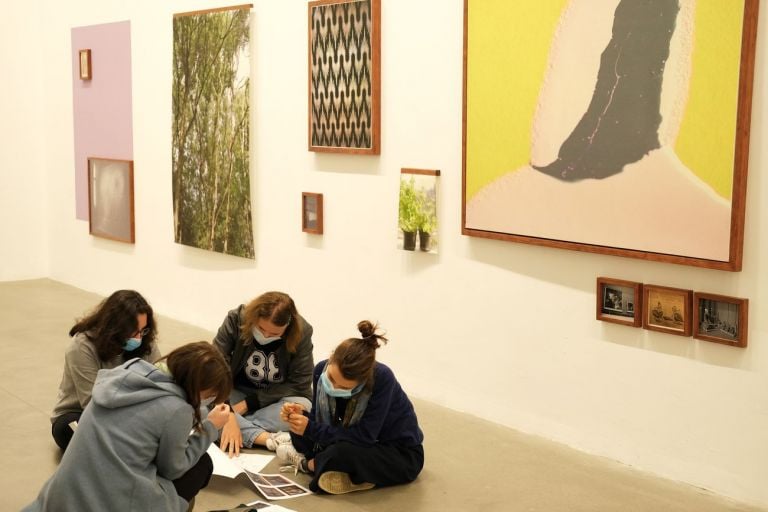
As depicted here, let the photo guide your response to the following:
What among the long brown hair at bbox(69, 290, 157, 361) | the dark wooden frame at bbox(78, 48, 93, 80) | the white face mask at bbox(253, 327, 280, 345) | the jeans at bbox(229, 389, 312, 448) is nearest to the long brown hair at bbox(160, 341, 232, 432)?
the long brown hair at bbox(69, 290, 157, 361)

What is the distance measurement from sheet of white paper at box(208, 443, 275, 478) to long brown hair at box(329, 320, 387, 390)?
0.78m

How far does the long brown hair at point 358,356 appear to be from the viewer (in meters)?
4.50

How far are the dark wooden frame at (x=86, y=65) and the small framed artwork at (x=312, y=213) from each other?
359 centimetres

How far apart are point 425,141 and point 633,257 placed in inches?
67.4

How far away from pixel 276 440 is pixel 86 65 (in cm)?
564

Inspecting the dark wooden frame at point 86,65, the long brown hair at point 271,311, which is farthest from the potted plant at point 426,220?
the dark wooden frame at point 86,65

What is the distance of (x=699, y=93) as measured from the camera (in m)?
4.65

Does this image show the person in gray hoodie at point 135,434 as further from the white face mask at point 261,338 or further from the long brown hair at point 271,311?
the white face mask at point 261,338

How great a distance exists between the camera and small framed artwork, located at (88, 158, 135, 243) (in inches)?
361

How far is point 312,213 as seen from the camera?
23.2 feet

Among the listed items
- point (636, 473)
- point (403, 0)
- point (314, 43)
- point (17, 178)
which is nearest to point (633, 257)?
point (636, 473)

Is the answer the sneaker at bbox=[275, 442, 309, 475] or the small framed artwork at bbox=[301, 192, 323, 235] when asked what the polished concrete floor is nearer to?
the sneaker at bbox=[275, 442, 309, 475]

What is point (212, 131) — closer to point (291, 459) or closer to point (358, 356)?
point (291, 459)

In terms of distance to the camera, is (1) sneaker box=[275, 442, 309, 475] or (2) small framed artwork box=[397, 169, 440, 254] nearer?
(1) sneaker box=[275, 442, 309, 475]
